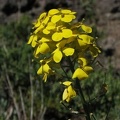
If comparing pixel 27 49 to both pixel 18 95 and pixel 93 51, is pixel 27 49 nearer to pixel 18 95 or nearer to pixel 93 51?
pixel 18 95

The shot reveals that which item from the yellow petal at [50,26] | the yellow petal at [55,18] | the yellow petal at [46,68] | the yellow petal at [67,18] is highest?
the yellow petal at [55,18]

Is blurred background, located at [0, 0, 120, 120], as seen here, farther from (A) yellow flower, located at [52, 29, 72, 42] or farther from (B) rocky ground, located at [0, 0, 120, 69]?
(A) yellow flower, located at [52, 29, 72, 42]

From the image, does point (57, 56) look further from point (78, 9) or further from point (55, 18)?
point (78, 9)

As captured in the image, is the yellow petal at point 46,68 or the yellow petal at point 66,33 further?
the yellow petal at point 46,68

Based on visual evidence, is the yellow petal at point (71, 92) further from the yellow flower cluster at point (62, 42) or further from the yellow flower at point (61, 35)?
the yellow flower at point (61, 35)

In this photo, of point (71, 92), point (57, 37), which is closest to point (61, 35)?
point (57, 37)

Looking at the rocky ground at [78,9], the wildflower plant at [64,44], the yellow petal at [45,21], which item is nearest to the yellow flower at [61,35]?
the wildflower plant at [64,44]
